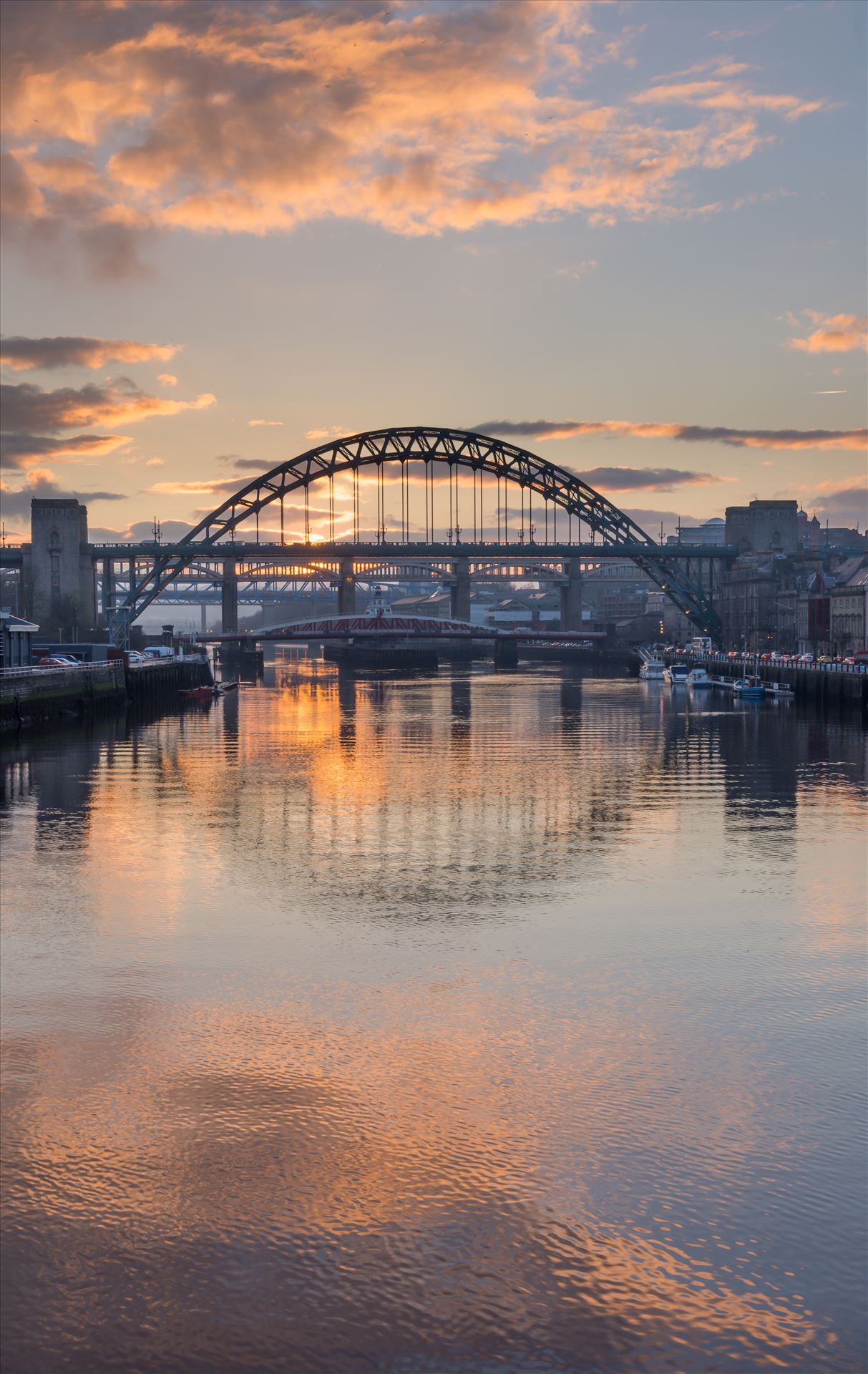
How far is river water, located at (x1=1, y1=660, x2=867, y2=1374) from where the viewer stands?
1198 centimetres

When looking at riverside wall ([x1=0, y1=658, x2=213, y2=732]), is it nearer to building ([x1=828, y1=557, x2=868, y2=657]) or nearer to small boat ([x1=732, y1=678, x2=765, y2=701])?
small boat ([x1=732, y1=678, x2=765, y2=701])

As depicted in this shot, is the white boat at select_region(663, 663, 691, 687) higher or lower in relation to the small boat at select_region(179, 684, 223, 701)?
higher

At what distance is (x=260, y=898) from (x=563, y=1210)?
56.0 feet

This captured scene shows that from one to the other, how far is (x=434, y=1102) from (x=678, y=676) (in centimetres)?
13350

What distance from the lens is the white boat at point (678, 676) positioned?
14650cm

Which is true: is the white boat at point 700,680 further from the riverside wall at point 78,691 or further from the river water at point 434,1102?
the river water at point 434,1102

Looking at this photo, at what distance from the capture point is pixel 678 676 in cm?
14750

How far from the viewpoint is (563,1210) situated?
45.6 feet

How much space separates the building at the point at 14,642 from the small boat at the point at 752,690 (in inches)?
2339

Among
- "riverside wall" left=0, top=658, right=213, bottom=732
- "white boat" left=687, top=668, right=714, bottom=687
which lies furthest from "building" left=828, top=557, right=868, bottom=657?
"riverside wall" left=0, top=658, right=213, bottom=732

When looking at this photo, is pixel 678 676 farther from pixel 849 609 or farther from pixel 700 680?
pixel 849 609

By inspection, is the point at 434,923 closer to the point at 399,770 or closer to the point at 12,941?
the point at 12,941

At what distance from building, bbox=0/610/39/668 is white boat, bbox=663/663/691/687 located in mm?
73136

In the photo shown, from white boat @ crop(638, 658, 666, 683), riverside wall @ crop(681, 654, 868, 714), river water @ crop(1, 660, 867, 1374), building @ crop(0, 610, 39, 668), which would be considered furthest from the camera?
white boat @ crop(638, 658, 666, 683)
